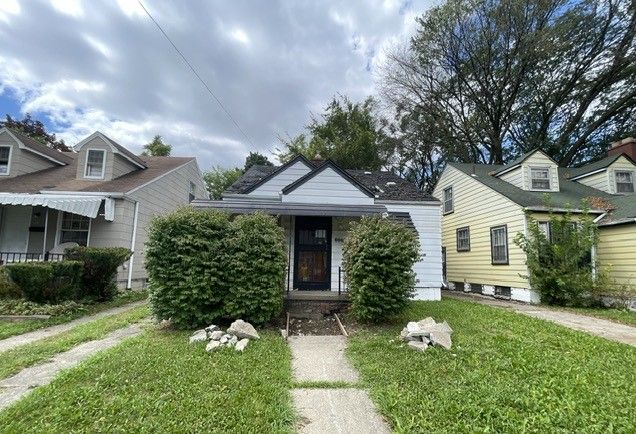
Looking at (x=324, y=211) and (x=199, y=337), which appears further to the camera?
(x=324, y=211)

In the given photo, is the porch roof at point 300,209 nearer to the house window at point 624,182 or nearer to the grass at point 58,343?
the grass at point 58,343

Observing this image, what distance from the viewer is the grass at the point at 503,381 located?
322cm

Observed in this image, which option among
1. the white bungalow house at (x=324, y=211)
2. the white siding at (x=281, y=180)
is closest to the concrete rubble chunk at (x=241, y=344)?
the white bungalow house at (x=324, y=211)

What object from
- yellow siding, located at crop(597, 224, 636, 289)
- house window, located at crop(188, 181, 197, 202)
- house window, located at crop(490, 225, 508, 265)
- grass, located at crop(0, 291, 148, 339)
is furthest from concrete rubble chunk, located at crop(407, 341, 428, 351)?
house window, located at crop(188, 181, 197, 202)

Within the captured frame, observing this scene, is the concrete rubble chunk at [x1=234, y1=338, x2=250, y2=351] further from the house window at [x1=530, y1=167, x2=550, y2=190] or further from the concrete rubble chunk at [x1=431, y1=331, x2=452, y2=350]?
the house window at [x1=530, y1=167, x2=550, y2=190]

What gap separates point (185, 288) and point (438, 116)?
944 inches

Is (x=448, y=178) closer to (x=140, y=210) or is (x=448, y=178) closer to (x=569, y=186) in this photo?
(x=569, y=186)

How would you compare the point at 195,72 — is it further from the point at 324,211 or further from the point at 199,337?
the point at 199,337

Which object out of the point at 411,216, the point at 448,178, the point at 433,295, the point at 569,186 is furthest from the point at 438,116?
the point at 433,295

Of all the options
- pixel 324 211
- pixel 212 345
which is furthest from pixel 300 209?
pixel 212 345

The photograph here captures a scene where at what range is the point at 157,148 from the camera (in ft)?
102

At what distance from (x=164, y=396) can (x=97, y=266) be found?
25.3ft

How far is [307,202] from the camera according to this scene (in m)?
11.4

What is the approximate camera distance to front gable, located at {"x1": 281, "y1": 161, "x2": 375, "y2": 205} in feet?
37.9
